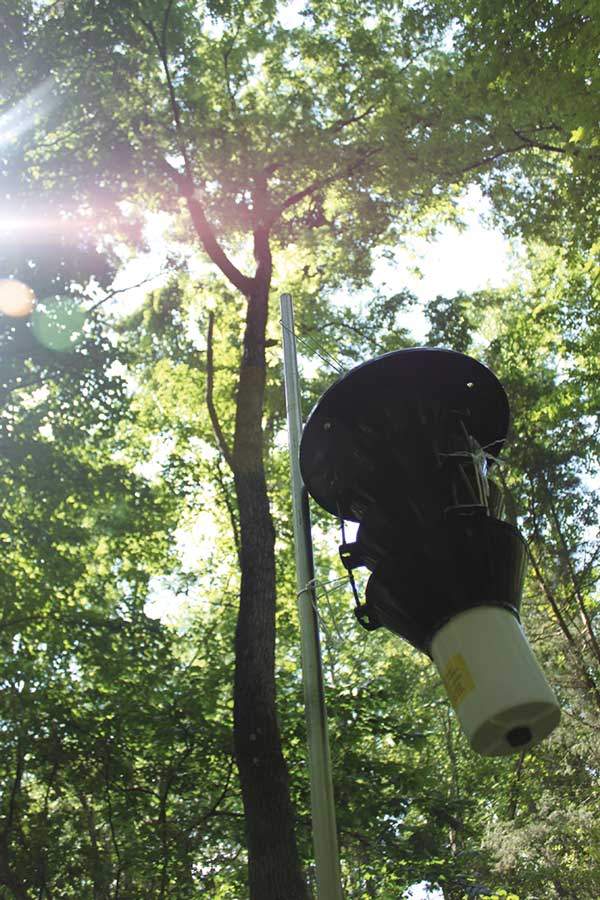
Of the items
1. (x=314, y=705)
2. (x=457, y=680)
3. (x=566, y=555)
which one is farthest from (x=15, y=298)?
(x=566, y=555)

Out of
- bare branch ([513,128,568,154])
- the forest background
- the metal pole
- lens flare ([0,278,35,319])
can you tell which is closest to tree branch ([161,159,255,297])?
the forest background

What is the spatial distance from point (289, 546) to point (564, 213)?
7119 millimetres

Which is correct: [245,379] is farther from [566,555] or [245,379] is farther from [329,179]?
[566,555]

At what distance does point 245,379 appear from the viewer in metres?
6.05

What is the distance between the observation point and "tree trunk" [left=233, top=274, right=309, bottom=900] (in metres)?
3.41

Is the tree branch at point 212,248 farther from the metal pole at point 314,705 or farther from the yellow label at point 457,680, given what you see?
the yellow label at point 457,680

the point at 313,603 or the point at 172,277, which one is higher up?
the point at 172,277

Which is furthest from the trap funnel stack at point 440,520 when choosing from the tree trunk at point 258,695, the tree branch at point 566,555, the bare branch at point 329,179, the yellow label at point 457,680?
the tree branch at point 566,555

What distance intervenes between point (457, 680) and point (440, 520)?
0.41 meters

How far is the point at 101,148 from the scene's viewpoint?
776 centimetres

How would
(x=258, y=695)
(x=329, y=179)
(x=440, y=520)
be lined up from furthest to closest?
(x=329, y=179) < (x=258, y=695) < (x=440, y=520)

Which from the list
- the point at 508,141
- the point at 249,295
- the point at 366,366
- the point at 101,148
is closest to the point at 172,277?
the point at 101,148

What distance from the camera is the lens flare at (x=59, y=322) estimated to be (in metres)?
7.47

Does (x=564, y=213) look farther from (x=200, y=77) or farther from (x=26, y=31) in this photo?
(x=26, y=31)
